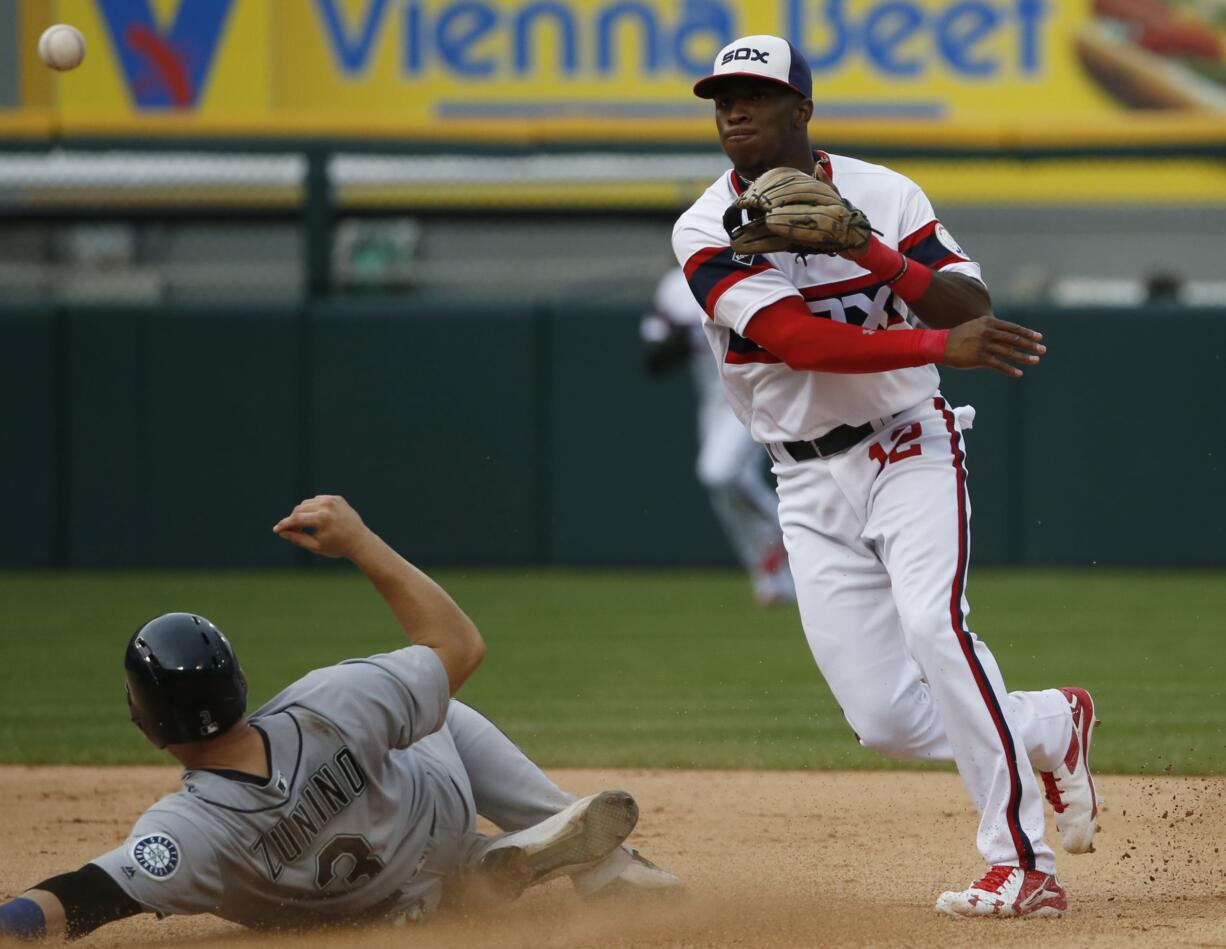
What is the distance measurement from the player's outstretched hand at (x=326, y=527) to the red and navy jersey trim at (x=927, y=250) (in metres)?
1.30

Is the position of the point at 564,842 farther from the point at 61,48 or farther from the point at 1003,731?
the point at 61,48

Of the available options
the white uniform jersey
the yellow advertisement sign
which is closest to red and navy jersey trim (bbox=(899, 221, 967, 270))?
the white uniform jersey

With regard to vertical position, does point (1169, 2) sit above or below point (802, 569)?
above

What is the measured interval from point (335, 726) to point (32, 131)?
874 cm

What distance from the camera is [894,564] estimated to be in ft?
11.9

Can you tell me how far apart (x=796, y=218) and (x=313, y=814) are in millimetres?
1384

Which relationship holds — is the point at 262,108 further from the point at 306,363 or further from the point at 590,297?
the point at 306,363

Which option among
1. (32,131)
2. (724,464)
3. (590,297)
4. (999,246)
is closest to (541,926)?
(724,464)

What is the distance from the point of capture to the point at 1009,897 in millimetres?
3502

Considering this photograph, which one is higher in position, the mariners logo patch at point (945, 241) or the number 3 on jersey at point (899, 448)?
the mariners logo patch at point (945, 241)

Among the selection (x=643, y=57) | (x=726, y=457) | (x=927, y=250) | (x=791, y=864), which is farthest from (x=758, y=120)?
(x=643, y=57)

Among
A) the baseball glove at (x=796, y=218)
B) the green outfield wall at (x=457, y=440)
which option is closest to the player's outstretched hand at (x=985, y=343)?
the baseball glove at (x=796, y=218)

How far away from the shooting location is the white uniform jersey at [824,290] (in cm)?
371

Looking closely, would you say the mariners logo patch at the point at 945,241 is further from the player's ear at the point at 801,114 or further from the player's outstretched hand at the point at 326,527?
the player's outstretched hand at the point at 326,527
